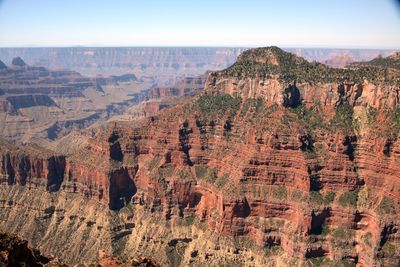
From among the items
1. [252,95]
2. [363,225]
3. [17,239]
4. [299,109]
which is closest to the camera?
[17,239]

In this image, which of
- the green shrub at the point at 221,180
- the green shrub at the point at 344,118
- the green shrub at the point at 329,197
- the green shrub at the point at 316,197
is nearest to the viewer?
the green shrub at the point at 316,197

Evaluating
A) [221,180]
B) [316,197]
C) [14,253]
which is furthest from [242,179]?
[14,253]

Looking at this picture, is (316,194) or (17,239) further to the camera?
(316,194)

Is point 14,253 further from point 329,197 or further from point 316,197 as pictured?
point 329,197

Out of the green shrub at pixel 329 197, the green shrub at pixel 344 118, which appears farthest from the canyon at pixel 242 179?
the green shrub at pixel 329 197

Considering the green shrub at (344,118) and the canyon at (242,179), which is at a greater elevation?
the green shrub at (344,118)

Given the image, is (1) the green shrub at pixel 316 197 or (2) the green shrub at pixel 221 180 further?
(2) the green shrub at pixel 221 180

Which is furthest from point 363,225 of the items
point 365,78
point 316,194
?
point 365,78

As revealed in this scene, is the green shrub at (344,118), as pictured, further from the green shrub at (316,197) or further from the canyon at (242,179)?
the green shrub at (316,197)

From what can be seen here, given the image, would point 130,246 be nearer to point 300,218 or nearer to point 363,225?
point 300,218
